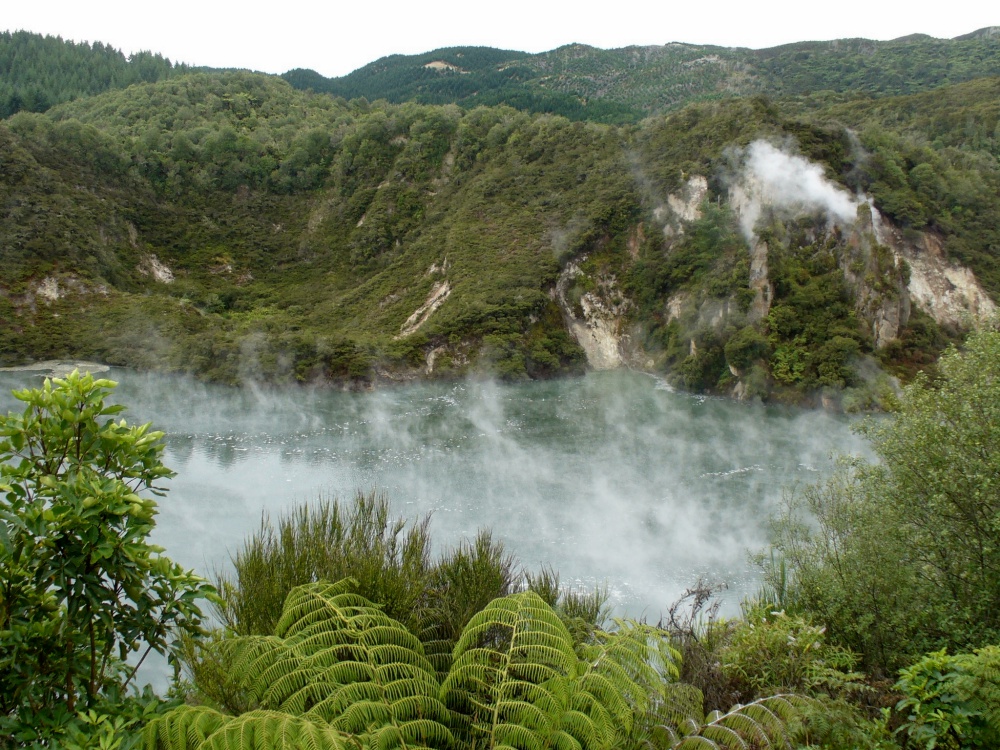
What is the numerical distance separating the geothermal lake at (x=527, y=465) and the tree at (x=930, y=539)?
18.8 feet

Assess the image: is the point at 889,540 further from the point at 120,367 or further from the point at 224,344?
the point at 120,367

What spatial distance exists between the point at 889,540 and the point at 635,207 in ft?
151

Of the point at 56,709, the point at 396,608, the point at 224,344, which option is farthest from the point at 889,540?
the point at 224,344

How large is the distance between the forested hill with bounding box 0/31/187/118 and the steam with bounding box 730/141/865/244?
272 feet

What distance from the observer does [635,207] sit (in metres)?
53.4

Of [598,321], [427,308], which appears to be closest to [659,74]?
[598,321]

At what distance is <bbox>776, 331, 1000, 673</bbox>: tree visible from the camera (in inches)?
347

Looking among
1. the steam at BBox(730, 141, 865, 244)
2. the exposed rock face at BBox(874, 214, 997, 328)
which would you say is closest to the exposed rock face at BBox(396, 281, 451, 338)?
the steam at BBox(730, 141, 865, 244)

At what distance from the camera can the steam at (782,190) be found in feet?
151

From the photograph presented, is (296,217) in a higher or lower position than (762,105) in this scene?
lower

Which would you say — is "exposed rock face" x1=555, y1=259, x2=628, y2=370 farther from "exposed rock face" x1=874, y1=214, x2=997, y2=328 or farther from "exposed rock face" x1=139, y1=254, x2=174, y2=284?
"exposed rock face" x1=139, y1=254, x2=174, y2=284

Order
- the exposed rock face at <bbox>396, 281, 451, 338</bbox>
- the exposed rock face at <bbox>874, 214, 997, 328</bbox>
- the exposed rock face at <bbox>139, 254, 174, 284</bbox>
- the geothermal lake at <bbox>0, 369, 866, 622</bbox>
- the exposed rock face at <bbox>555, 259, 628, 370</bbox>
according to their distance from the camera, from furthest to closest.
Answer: the exposed rock face at <bbox>139, 254, 174, 284</bbox> < the exposed rock face at <bbox>396, 281, 451, 338</bbox> < the exposed rock face at <bbox>555, 259, 628, 370</bbox> < the exposed rock face at <bbox>874, 214, 997, 328</bbox> < the geothermal lake at <bbox>0, 369, 866, 622</bbox>

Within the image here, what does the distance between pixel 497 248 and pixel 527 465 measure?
2793 cm

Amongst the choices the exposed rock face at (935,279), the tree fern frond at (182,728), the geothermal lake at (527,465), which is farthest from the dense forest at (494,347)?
the geothermal lake at (527,465)
